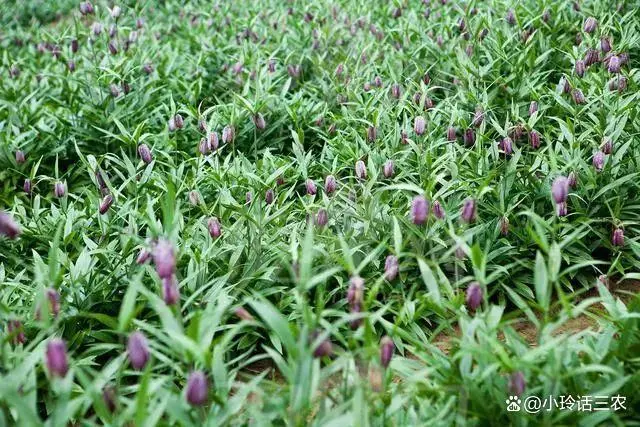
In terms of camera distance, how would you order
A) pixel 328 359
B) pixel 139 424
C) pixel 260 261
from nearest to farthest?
pixel 139 424, pixel 328 359, pixel 260 261

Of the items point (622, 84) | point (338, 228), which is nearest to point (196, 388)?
point (338, 228)

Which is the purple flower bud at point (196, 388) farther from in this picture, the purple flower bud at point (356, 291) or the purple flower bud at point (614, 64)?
the purple flower bud at point (614, 64)

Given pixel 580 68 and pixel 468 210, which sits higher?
pixel 468 210

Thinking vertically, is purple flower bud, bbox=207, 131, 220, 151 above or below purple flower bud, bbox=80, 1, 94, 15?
below

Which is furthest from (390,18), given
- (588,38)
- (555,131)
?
(555,131)

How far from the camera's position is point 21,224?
4.28m

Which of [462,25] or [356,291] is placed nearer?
[356,291]

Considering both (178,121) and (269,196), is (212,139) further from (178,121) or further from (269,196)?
(178,121)

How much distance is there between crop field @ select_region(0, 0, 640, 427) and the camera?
2.29 m

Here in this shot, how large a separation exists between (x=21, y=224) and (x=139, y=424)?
264 cm

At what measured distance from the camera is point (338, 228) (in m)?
3.71

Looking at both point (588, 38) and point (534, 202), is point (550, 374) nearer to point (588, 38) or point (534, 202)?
point (534, 202)

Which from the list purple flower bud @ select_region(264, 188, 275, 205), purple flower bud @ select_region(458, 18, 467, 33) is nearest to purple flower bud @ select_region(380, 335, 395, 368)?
purple flower bud @ select_region(264, 188, 275, 205)

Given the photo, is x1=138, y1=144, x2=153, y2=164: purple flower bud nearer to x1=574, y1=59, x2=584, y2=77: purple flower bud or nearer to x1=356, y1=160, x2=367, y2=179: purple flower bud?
x1=356, y1=160, x2=367, y2=179: purple flower bud
